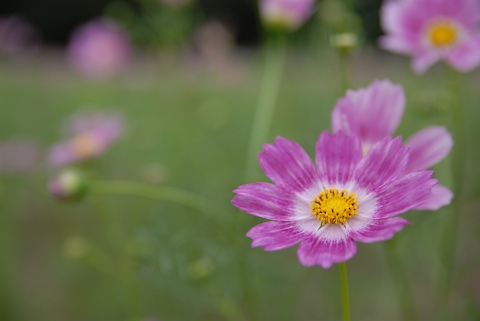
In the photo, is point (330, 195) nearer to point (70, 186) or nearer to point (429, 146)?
point (429, 146)

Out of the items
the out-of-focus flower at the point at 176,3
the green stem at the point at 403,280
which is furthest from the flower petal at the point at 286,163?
the out-of-focus flower at the point at 176,3

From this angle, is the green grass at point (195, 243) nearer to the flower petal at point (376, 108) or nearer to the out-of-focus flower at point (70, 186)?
the out-of-focus flower at point (70, 186)

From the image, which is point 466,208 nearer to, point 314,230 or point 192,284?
point 192,284

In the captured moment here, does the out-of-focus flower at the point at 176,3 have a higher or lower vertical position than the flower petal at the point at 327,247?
higher

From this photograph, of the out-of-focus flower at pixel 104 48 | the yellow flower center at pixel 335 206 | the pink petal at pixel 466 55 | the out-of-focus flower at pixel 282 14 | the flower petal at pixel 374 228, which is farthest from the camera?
the out-of-focus flower at pixel 104 48

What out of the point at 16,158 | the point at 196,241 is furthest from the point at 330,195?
the point at 16,158
